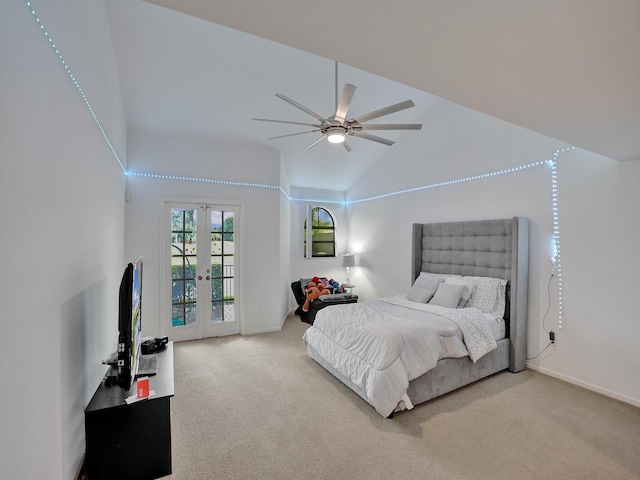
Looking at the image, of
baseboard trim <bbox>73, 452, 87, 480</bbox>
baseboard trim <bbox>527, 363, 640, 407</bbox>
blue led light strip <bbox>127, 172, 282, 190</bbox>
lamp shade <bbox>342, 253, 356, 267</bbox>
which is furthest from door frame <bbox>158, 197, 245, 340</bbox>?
baseboard trim <bbox>527, 363, 640, 407</bbox>

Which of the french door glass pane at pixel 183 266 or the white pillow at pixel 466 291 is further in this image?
the french door glass pane at pixel 183 266

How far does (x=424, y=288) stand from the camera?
4.09 m

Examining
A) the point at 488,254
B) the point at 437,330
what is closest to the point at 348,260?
the point at 488,254

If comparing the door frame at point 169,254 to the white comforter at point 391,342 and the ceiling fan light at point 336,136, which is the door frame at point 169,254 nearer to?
the white comforter at point 391,342

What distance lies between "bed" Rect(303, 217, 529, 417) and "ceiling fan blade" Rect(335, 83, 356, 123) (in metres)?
1.99

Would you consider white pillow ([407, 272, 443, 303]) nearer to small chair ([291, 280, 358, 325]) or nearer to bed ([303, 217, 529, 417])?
bed ([303, 217, 529, 417])

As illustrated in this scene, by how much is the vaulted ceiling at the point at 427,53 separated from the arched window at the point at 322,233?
11.0 feet

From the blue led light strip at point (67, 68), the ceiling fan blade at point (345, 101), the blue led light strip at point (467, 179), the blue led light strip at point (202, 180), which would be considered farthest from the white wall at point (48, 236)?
the blue led light strip at point (467, 179)

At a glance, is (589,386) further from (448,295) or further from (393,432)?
(393,432)

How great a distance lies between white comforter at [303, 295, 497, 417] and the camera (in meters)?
2.49

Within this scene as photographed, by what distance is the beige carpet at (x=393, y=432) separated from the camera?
1.95 metres

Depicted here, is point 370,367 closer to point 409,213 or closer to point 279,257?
point 279,257

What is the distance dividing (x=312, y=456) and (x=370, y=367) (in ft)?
2.74

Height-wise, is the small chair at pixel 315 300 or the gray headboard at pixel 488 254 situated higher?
the gray headboard at pixel 488 254
